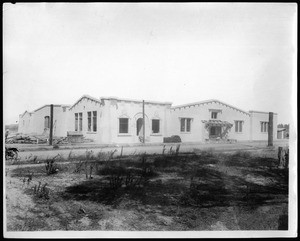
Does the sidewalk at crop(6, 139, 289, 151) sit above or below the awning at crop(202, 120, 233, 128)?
below

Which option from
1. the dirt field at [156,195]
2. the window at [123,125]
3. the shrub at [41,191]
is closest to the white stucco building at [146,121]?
the window at [123,125]

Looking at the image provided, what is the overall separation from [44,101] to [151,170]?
6.32ft

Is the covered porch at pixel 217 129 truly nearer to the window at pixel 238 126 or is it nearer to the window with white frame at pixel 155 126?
the window at pixel 238 126

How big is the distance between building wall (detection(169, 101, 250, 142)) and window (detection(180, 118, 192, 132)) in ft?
0.16

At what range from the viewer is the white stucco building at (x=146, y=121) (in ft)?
13.2

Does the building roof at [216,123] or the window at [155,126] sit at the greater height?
the building roof at [216,123]

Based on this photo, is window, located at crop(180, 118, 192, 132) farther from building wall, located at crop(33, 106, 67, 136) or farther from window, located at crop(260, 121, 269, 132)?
building wall, located at crop(33, 106, 67, 136)

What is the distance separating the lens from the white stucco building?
13.2 ft

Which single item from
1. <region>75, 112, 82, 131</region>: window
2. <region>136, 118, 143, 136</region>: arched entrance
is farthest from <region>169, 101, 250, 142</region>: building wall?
<region>75, 112, 82, 131</region>: window

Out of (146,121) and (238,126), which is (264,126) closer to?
(238,126)

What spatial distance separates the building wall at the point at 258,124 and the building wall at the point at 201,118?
0.25 ft

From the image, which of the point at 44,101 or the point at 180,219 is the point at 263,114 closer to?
the point at 180,219


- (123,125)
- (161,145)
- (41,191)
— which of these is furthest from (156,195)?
(41,191)

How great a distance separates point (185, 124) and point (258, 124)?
3.76 ft
